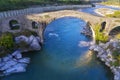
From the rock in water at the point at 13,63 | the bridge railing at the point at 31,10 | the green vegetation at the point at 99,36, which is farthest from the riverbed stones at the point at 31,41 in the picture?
the green vegetation at the point at 99,36

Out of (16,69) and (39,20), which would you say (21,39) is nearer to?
(39,20)

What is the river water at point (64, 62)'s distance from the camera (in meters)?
48.3

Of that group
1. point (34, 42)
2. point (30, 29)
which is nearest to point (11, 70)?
point (34, 42)

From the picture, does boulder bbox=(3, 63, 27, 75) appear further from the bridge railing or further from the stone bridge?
the bridge railing

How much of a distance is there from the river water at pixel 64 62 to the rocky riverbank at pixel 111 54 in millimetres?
1381

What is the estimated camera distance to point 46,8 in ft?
328

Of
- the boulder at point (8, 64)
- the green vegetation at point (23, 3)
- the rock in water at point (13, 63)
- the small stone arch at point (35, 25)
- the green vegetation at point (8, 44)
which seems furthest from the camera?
the green vegetation at point (23, 3)

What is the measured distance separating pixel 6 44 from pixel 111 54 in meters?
26.1

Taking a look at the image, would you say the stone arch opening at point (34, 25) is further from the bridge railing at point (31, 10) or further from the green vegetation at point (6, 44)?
the green vegetation at point (6, 44)

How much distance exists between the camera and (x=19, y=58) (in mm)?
53844

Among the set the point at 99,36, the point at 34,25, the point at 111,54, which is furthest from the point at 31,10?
the point at 111,54

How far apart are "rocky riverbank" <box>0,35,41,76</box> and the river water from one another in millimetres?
1342

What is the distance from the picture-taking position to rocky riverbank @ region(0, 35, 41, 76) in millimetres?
49441

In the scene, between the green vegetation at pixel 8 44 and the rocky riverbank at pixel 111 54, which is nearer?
the rocky riverbank at pixel 111 54
